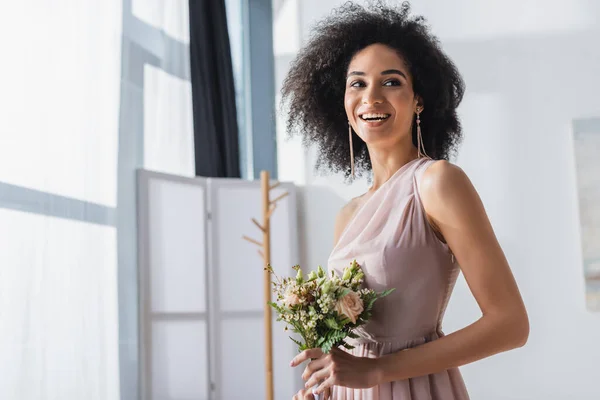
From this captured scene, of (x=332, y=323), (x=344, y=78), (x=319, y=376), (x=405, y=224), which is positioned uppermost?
(x=344, y=78)

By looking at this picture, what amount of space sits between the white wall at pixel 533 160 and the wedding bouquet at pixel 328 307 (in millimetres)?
3485

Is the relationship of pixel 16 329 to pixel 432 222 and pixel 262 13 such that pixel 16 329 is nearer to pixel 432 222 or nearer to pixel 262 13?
pixel 432 222

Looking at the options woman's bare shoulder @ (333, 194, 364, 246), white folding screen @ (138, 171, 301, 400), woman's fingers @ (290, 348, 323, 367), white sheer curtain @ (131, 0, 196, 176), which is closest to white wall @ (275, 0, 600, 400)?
white folding screen @ (138, 171, 301, 400)

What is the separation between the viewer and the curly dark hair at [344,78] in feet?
6.63

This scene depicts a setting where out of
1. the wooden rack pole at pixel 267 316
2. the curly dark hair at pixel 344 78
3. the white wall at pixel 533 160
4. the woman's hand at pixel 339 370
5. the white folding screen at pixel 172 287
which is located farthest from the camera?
the white wall at pixel 533 160

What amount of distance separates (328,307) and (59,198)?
2200 mm

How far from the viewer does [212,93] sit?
5301 millimetres

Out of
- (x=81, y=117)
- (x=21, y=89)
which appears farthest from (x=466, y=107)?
(x=21, y=89)

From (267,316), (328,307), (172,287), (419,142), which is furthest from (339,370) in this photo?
(172,287)

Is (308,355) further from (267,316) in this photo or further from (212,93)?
(212,93)

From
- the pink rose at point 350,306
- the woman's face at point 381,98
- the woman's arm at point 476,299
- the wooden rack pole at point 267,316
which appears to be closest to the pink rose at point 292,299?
the pink rose at point 350,306

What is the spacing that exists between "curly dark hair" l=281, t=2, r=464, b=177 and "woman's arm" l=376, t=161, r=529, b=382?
1.49 ft

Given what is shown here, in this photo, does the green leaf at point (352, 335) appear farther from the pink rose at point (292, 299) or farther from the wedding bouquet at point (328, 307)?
the pink rose at point (292, 299)

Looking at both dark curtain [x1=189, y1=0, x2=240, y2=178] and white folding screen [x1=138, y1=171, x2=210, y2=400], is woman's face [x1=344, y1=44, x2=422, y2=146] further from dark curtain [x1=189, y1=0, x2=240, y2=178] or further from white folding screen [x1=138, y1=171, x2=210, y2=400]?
dark curtain [x1=189, y1=0, x2=240, y2=178]
